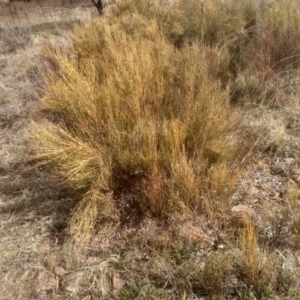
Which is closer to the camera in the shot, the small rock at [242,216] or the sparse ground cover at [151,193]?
the sparse ground cover at [151,193]

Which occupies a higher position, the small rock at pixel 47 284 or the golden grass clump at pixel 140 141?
the golden grass clump at pixel 140 141

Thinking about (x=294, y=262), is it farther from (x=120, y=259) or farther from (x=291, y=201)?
(x=120, y=259)

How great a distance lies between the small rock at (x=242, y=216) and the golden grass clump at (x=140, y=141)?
13 cm

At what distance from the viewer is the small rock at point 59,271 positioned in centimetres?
223

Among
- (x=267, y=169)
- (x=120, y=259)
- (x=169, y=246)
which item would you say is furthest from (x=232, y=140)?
(x=120, y=259)

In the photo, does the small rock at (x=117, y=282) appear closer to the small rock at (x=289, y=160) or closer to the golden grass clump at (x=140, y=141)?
the golden grass clump at (x=140, y=141)

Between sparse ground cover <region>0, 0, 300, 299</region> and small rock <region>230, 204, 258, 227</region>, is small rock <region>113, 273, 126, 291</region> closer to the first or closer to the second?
sparse ground cover <region>0, 0, 300, 299</region>

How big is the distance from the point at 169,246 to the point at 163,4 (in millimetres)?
5629

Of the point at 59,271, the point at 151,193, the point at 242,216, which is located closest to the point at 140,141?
the point at 151,193

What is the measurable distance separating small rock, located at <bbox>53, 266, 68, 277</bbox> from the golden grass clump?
0.84 feet

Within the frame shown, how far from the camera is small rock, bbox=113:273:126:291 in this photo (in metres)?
2.10

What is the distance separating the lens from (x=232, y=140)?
118 inches

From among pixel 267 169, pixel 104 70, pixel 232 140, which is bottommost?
pixel 267 169

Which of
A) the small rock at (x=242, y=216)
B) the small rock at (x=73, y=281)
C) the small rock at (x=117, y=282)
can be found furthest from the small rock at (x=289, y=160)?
the small rock at (x=73, y=281)
